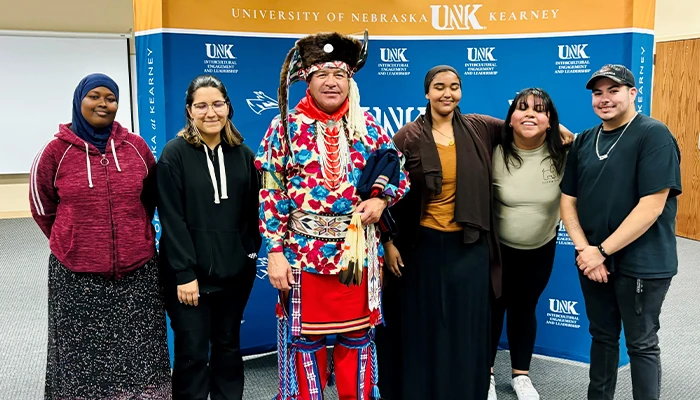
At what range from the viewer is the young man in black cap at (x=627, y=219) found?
2.06 meters

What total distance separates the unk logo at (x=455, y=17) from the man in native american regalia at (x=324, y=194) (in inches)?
40.5

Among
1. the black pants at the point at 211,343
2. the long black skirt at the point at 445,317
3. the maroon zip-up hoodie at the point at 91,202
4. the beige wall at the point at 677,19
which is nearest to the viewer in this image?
the maroon zip-up hoodie at the point at 91,202

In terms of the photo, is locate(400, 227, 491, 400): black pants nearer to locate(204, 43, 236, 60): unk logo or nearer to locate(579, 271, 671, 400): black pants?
locate(579, 271, 671, 400): black pants

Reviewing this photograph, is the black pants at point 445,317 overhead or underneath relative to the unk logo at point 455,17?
underneath

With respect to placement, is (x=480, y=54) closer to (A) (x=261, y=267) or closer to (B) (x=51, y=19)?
(A) (x=261, y=267)

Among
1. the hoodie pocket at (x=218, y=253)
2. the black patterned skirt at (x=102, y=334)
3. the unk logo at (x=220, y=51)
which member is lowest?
the black patterned skirt at (x=102, y=334)

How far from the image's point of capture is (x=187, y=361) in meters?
2.15

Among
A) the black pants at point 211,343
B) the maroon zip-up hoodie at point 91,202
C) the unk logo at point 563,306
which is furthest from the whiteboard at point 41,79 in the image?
the unk logo at point 563,306

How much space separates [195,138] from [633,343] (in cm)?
175

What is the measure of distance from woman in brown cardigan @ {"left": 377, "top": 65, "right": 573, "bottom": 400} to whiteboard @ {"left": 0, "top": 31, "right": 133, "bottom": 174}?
6021 mm

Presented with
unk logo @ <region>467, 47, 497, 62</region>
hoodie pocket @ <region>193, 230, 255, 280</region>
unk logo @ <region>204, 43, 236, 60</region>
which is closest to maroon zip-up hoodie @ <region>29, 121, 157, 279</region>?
hoodie pocket @ <region>193, 230, 255, 280</region>

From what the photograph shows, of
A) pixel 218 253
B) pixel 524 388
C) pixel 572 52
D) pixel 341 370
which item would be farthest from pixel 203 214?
pixel 572 52

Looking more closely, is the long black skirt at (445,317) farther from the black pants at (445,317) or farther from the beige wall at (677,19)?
the beige wall at (677,19)

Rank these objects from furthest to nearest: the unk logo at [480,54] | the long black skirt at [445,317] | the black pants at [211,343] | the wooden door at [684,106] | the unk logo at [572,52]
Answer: the wooden door at [684,106], the unk logo at [480,54], the unk logo at [572,52], the long black skirt at [445,317], the black pants at [211,343]
